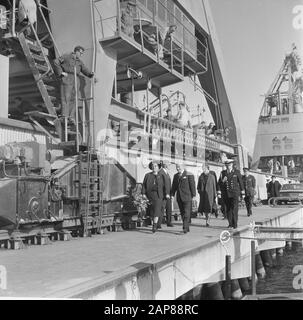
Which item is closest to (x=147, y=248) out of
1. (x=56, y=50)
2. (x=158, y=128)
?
A: (x=56, y=50)

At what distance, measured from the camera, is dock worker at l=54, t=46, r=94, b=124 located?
7.63m

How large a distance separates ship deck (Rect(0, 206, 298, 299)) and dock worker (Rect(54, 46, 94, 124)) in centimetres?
224

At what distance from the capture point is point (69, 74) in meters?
7.71

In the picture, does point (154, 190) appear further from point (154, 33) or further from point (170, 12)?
point (170, 12)

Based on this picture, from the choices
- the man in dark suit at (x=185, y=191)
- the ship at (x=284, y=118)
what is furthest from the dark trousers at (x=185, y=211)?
the ship at (x=284, y=118)

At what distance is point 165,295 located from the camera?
4078 mm

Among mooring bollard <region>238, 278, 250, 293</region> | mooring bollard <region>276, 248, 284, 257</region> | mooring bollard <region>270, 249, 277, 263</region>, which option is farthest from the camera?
mooring bollard <region>276, 248, 284, 257</region>

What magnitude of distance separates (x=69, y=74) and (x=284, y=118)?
4.37m

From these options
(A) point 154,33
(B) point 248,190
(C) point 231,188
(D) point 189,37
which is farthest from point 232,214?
(D) point 189,37

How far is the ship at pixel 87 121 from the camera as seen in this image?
6.04 meters

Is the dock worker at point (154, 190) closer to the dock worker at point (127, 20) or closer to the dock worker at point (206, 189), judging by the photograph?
the dock worker at point (206, 189)

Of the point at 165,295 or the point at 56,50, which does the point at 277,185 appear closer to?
the point at 56,50

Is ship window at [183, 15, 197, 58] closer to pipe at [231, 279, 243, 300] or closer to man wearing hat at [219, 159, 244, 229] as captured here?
man wearing hat at [219, 159, 244, 229]

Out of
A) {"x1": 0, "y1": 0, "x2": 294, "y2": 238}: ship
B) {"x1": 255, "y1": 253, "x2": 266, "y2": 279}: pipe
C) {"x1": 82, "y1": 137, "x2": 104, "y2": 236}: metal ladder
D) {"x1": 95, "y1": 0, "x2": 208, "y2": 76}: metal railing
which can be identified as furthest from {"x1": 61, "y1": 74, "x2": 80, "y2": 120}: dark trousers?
A: {"x1": 255, "y1": 253, "x2": 266, "y2": 279}: pipe
